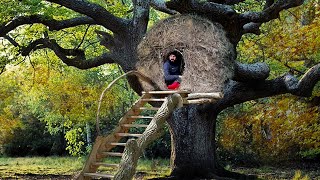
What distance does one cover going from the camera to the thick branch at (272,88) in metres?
9.69

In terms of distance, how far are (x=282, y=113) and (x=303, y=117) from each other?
789 millimetres

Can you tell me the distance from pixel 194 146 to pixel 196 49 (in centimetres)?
278

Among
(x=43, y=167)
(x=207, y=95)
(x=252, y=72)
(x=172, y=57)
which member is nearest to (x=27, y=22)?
(x=172, y=57)

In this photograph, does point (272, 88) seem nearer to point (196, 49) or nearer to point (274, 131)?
point (196, 49)

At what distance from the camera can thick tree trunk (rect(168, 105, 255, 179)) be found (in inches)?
430

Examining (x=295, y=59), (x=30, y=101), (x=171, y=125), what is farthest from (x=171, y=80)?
(x=30, y=101)

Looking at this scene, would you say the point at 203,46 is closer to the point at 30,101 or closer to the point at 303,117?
the point at 303,117

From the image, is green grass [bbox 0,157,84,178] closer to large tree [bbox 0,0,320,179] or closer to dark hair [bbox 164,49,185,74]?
large tree [bbox 0,0,320,179]

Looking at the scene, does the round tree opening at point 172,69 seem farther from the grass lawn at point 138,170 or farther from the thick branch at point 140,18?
the grass lawn at point 138,170

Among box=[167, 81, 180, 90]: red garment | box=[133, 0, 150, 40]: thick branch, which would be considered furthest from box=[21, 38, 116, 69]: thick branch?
box=[167, 81, 180, 90]: red garment

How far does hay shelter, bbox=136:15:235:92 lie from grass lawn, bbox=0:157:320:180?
3517mm

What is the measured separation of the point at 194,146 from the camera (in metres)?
11.0

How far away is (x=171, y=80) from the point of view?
31.3ft

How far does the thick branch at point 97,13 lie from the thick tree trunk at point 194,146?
2394 mm
